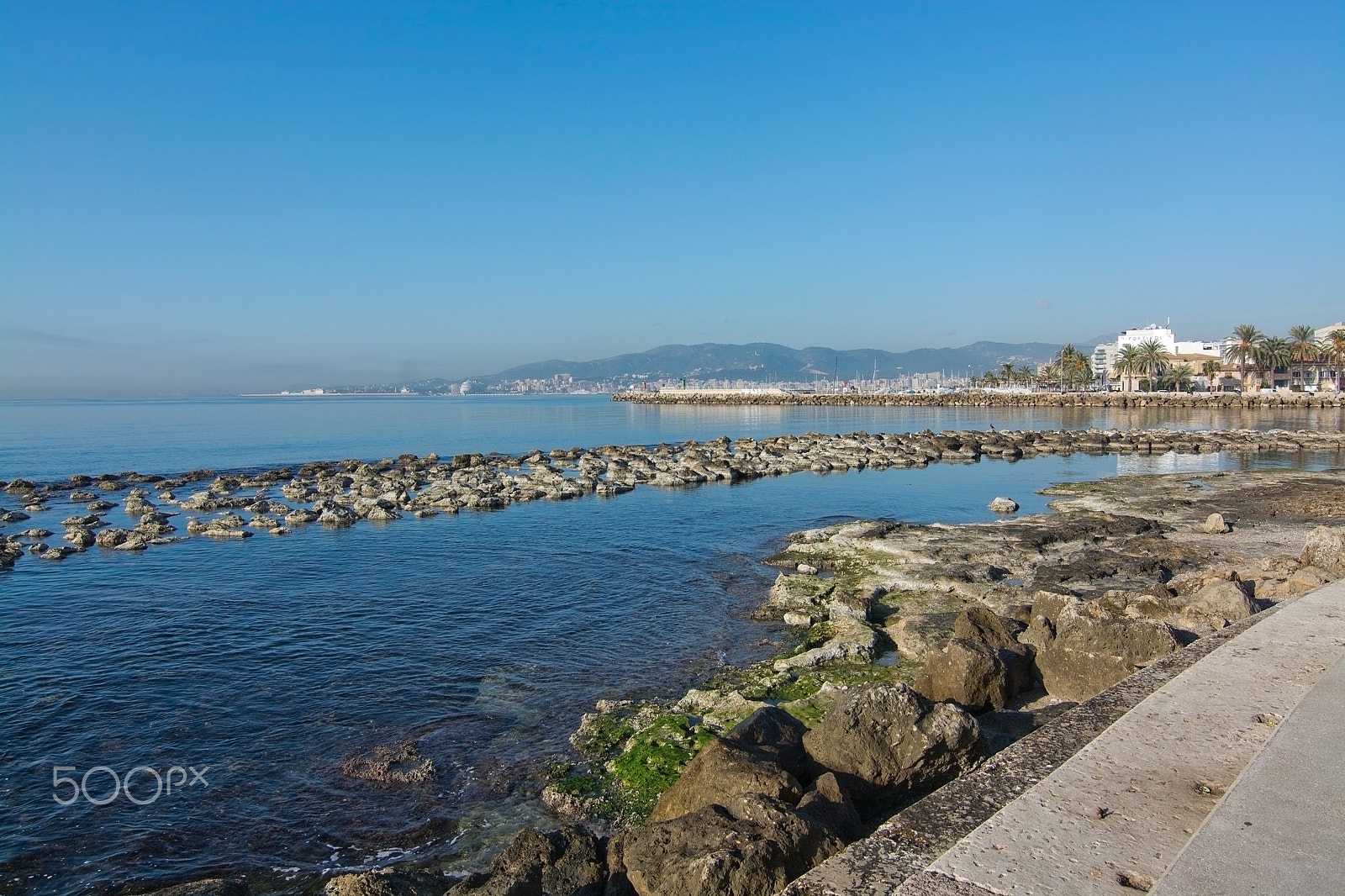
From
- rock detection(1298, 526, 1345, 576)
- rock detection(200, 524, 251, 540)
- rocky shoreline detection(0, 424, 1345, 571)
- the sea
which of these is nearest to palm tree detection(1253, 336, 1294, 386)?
rocky shoreline detection(0, 424, 1345, 571)

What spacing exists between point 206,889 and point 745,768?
5.17 meters

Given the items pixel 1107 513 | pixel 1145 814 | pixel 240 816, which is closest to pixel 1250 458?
pixel 1107 513

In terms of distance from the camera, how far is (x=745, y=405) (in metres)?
167

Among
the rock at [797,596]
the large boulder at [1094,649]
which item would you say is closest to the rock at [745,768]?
the large boulder at [1094,649]

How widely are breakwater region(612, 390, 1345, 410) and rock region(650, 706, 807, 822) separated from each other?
117 meters

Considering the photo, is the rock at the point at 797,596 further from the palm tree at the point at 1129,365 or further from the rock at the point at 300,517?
the palm tree at the point at 1129,365

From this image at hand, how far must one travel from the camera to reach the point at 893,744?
26.6ft

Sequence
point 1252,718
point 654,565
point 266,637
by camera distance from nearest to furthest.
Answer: point 1252,718 < point 266,637 < point 654,565

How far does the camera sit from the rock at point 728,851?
5.89 metres

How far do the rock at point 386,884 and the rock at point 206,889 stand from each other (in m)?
0.84

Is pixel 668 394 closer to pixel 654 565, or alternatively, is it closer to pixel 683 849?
pixel 654 565

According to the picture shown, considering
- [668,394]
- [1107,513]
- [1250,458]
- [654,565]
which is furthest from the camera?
[668,394]

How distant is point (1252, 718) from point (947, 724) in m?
2.68

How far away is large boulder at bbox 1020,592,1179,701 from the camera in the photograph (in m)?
10.3
